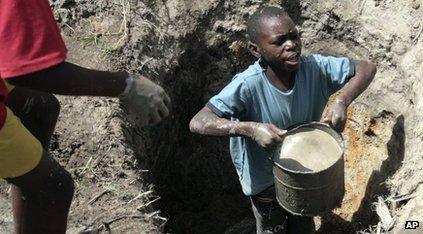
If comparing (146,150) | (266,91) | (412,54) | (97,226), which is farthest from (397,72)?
(97,226)

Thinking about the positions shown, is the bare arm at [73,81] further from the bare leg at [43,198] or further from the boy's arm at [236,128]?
the boy's arm at [236,128]

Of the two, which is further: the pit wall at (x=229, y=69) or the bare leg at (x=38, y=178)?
the pit wall at (x=229, y=69)

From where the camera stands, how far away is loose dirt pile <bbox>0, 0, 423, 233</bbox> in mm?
3527

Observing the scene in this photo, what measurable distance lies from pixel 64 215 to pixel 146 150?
1.31m

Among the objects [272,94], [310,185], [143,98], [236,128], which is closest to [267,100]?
[272,94]

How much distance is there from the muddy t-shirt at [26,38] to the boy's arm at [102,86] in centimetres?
5

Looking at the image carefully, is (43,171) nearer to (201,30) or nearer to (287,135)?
(287,135)

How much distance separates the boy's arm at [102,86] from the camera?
235cm

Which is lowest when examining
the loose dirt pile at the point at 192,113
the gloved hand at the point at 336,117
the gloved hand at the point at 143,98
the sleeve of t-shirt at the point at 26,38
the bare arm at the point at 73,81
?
the loose dirt pile at the point at 192,113

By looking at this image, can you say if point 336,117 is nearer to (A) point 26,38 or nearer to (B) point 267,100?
(B) point 267,100

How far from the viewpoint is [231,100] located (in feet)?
10.6

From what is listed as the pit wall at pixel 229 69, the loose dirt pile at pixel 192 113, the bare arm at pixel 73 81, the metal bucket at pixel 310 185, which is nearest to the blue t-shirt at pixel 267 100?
the metal bucket at pixel 310 185

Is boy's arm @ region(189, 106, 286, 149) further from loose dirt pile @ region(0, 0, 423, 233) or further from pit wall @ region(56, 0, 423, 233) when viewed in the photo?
pit wall @ region(56, 0, 423, 233)

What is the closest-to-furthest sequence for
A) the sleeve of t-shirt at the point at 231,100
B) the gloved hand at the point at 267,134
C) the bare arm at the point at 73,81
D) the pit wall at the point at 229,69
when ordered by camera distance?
the bare arm at the point at 73,81 < the gloved hand at the point at 267,134 < the sleeve of t-shirt at the point at 231,100 < the pit wall at the point at 229,69
